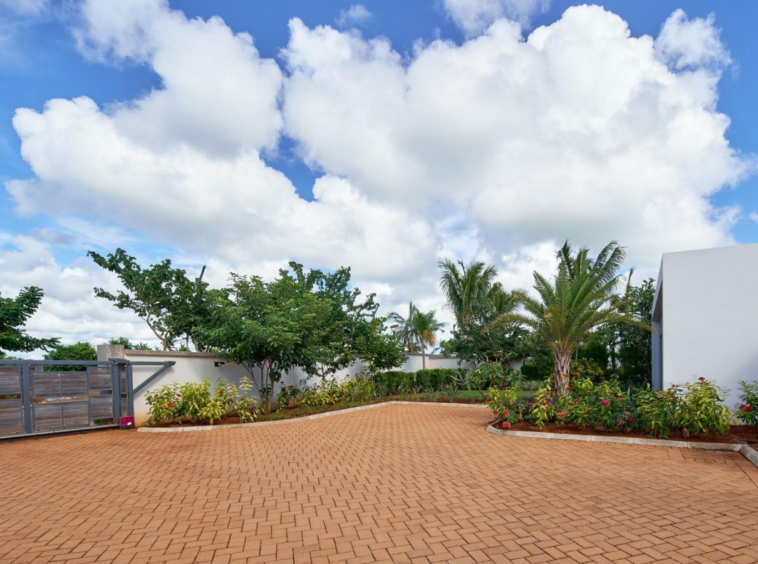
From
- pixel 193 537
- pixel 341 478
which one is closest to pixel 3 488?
pixel 193 537

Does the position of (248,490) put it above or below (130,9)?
below

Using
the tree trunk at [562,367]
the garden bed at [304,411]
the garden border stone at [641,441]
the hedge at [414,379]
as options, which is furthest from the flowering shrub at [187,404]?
the tree trunk at [562,367]

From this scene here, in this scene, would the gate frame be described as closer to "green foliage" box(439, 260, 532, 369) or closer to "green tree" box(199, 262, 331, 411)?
"green tree" box(199, 262, 331, 411)

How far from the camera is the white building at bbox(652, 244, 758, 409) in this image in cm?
912

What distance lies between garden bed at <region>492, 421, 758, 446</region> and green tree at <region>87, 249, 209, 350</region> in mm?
10900

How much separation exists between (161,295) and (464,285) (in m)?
14.8

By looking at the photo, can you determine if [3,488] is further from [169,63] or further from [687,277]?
[687,277]

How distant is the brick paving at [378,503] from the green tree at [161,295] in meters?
6.96

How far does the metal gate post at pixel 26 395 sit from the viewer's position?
9438 mm

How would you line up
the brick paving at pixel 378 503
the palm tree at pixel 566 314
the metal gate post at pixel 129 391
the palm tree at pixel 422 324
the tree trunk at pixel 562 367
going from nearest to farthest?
the brick paving at pixel 378 503 < the metal gate post at pixel 129 391 < the palm tree at pixel 566 314 < the tree trunk at pixel 562 367 < the palm tree at pixel 422 324

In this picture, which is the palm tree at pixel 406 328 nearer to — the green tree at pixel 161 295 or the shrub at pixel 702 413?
the green tree at pixel 161 295

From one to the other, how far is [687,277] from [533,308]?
3727 mm

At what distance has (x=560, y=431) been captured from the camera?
920 centimetres

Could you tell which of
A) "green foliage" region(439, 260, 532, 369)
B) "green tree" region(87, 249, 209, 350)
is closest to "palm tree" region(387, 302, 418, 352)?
"green foliage" region(439, 260, 532, 369)
